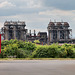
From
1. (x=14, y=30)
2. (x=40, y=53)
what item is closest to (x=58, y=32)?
(x=14, y=30)

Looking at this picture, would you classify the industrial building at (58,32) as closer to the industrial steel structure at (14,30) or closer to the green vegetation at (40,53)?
the industrial steel structure at (14,30)

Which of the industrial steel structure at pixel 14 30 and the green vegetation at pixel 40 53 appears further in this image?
the industrial steel structure at pixel 14 30

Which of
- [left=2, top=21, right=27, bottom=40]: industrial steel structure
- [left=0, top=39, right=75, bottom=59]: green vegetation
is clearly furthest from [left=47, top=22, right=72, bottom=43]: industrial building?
[left=0, top=39, right=75, bottom=59]: green vegetation

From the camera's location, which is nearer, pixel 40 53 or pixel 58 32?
pixel 40 53

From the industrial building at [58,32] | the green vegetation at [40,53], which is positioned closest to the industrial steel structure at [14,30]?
the industrial building at [58,32]

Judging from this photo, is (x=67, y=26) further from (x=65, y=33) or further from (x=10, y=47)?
(x=10, y=47)

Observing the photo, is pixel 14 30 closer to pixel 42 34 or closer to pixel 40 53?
pixel 42 34

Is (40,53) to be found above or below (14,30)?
below

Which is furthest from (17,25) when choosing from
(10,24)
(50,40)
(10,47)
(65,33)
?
(10,47)

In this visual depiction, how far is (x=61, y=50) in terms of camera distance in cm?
2111

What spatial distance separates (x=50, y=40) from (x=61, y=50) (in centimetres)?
6674

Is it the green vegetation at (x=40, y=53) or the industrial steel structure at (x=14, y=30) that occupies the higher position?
the industrial steel structure at (x=14, y=30)

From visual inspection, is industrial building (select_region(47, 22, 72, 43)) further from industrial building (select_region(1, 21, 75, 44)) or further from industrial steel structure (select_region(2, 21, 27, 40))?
industrial steel structure (select_region(2, 21, 27, 40))

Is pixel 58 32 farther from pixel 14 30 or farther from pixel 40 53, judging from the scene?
pixel 40 53
